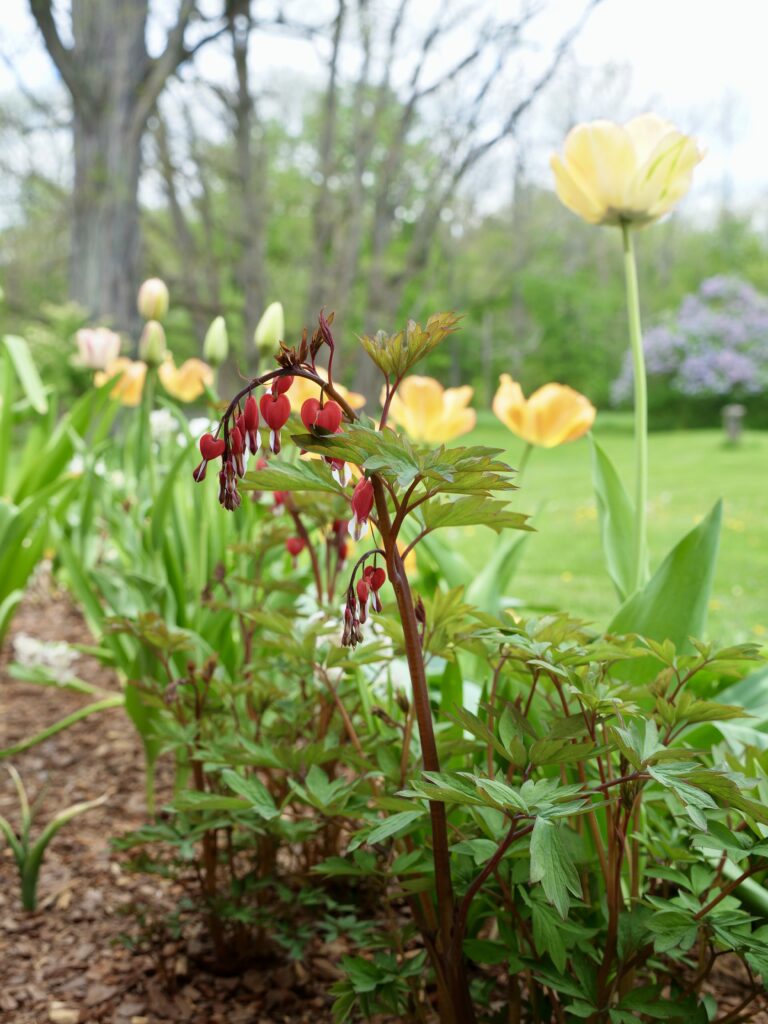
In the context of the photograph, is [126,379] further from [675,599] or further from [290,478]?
[290,478]

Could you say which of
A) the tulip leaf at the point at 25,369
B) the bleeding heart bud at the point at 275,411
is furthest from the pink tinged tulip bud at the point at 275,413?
the tulip leaf at the point at 25,369

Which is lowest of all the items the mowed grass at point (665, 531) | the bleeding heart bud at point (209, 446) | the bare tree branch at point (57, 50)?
the mowed grass at point (665, 531)

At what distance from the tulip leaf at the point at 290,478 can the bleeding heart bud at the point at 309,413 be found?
1.7 inches

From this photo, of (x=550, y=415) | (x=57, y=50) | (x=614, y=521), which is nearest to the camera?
(x=614, y=521)

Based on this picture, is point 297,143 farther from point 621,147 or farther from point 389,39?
point 621,147

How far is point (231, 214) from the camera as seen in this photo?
16203 mm

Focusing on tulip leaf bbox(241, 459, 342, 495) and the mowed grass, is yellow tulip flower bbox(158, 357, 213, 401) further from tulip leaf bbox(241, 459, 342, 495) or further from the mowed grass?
tulip leaf bbox(241, 459, 342, 495)

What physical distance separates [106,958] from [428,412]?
3.39 ft

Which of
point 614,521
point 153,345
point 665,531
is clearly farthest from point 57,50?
point 614,521

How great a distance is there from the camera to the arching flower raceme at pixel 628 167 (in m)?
1.20

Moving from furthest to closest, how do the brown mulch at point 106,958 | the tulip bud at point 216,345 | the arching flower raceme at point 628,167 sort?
the tulip bud at point 216,345, the arching flower raceme at point 628,167, the brown mulch at point 106,958

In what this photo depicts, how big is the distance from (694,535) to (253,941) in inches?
30.9

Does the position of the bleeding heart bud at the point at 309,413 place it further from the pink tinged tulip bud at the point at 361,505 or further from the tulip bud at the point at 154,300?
the tulip bud at the point at 154,300

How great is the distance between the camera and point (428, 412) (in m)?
1.64
